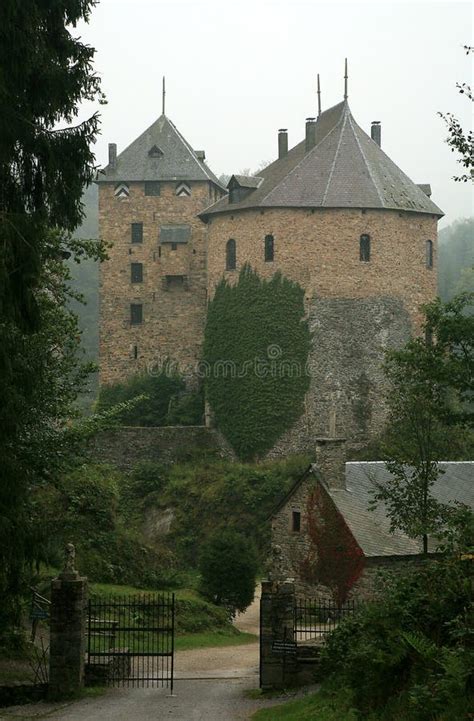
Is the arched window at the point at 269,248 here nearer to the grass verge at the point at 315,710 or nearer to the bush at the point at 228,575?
the bush at the point at 228,575

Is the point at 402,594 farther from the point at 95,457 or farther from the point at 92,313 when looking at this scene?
the point at 92,313

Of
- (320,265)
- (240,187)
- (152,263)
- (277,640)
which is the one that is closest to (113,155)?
(152,263)

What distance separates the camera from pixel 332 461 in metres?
34.7

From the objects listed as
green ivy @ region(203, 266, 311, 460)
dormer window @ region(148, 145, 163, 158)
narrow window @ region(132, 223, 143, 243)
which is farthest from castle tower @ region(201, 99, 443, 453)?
dormer window @ region(148, 145, 163, 158)

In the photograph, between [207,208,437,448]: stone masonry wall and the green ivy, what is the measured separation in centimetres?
35

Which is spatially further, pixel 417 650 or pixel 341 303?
pixel 341 303

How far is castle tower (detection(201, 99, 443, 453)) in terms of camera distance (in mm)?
47438

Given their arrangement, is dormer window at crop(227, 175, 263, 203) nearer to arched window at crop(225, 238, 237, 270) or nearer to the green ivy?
arched window at crop(225, 238, 237, 270)

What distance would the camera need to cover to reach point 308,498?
1377 inches

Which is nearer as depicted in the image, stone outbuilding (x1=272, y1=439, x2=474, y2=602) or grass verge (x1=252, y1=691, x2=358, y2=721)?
grass verge (x1=252, y1=691, x2=358, y2=721)

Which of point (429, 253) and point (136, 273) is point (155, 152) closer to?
point (136, 273)

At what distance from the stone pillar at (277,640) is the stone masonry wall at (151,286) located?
33160mm

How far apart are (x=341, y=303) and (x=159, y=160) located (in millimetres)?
13478

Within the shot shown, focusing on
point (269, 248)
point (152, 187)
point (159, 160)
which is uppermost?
point (159, 160)
